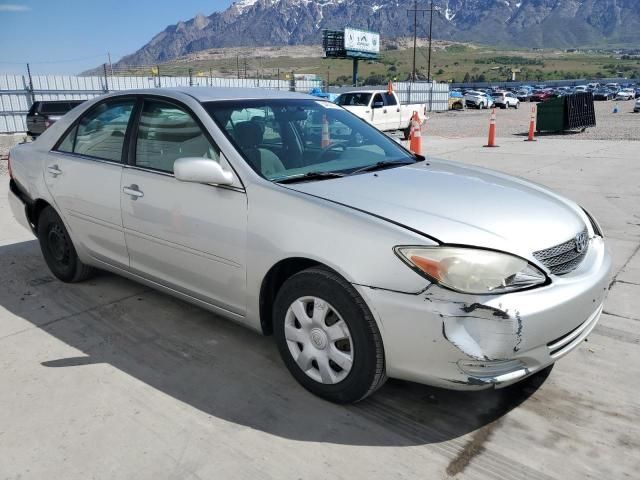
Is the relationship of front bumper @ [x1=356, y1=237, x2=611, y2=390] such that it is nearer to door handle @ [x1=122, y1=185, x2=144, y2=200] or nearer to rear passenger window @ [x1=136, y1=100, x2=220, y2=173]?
rear passenger window @ [x1=136, y1=100, x2=220, y2=173]

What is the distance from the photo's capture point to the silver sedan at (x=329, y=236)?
2.41 meters

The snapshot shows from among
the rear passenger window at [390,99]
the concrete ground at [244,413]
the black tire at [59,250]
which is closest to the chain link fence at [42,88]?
the rear passenger window at [390,99]

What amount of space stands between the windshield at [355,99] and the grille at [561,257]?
54.4 ft

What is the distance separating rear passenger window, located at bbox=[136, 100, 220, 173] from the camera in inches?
133

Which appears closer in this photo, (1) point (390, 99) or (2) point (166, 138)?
(2) point (166, 138)

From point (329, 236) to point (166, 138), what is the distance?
5.06 ft

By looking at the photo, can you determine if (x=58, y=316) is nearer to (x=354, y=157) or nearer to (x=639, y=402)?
(x=354, y=157)

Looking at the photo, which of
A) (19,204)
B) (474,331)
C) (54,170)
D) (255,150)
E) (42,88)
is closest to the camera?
(474,331)

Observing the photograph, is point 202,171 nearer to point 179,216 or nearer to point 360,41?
point 179,216

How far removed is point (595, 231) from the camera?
3.27 metres

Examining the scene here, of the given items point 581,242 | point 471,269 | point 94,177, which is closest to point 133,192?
point 94,177

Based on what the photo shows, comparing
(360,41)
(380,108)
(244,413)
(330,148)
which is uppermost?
(360,41)

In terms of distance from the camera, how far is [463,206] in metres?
2.79

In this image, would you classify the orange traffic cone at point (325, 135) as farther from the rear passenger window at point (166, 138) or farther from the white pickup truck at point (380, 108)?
the white pickup truck at point (380, 108)
